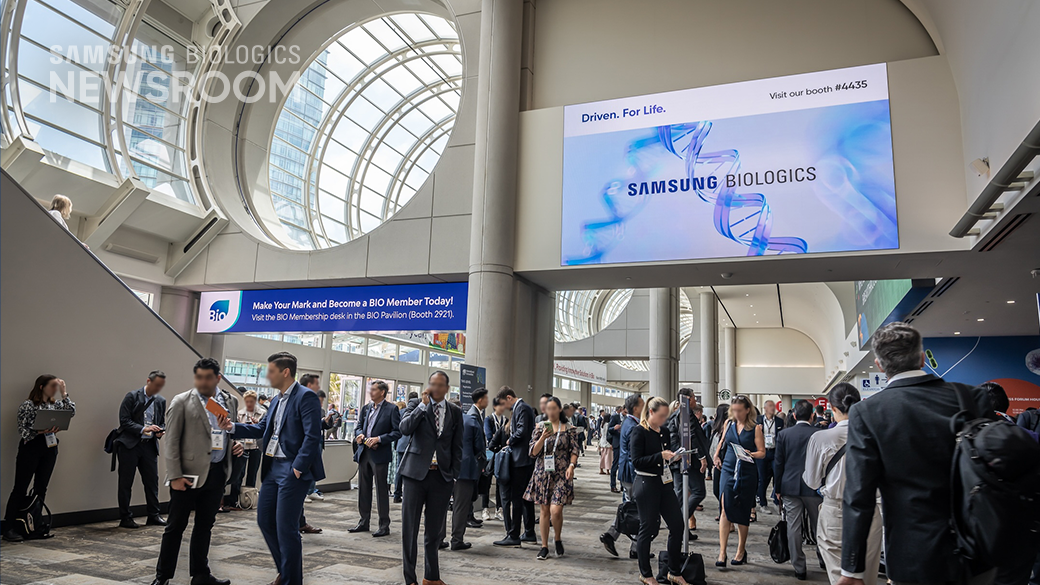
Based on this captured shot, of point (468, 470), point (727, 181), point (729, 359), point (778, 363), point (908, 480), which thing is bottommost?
point (468, 470)

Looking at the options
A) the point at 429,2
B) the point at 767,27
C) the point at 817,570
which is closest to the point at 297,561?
the point at 817,570

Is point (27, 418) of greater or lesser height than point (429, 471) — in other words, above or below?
above

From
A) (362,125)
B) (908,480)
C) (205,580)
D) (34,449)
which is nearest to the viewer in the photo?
(908,480)

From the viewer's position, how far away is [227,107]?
13336 millimetres

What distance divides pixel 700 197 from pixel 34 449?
8423 millimetres

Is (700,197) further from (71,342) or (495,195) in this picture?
(71,342)

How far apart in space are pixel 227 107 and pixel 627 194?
354 inches

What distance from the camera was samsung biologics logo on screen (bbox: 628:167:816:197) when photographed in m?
8.75

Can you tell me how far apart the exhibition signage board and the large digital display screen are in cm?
247

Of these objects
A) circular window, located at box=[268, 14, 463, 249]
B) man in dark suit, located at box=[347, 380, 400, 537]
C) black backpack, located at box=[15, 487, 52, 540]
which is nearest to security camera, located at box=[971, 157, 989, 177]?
man in dark suit, located at box=[347, 380, 400, 537]

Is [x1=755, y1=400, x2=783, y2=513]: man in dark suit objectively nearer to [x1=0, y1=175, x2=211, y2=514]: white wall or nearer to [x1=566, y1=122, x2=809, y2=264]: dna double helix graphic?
[x1=566, y1=122, x2=809, y2=264]: dna double helix graphic

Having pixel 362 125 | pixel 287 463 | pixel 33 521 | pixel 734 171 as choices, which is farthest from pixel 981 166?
pixel 362 125

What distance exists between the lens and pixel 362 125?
65.7 feet

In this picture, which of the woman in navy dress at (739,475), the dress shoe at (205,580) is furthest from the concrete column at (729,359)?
the dress shoe at (205,580)
